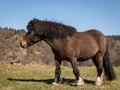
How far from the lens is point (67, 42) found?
11125 millimetres

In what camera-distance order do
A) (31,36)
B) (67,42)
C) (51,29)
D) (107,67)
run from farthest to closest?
(107,67) → (31,36) → (51,29) → (67,42)

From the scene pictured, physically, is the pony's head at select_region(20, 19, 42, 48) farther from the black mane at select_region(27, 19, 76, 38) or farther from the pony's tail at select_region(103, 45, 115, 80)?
Result: the pony's tail at select_region(103, 45, 115, 80)

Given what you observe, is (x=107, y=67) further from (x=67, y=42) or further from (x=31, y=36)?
(x=31, y=36)

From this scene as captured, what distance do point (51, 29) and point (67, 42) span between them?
778 mm

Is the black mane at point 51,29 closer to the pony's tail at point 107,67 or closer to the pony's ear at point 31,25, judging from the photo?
the pony's ear at point 31,25

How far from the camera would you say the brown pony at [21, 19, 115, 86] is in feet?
36.5

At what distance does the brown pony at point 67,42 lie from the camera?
11125 mm

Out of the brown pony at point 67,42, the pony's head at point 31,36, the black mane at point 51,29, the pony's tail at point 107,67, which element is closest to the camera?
the brown pony at point 67,42

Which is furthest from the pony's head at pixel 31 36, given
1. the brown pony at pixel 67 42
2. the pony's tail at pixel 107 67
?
the pony's tail at pixel 107 67

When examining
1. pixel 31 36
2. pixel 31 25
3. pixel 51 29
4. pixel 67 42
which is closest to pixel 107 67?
pixel 67 42

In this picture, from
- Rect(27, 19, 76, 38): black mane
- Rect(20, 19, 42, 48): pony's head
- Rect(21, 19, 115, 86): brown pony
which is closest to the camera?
Rect(21, 19, 115, 86): brown pony

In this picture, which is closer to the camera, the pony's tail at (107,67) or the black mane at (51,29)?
the black mane at (51,29)

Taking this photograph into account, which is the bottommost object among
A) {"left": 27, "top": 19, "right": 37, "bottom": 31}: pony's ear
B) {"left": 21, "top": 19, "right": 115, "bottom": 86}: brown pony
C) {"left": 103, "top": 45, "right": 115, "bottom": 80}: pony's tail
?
{"left": 103, "top": 45, "right": 115, "bottom": 80}: pony's tail

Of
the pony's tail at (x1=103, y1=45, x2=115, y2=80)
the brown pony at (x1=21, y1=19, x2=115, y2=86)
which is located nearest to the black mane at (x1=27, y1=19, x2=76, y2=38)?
the brown pony at (x1=21, y1=19, x2=115, y2=86)
